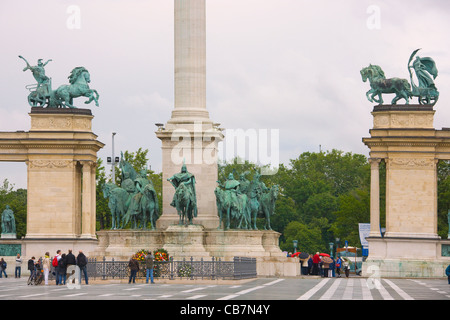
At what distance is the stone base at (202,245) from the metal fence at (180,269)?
20.2 feet

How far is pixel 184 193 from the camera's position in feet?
205

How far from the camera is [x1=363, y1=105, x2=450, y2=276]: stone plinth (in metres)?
86.1

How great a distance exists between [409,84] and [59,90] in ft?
94.8

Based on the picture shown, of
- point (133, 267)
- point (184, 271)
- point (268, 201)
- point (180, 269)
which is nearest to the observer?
point (133, 267)

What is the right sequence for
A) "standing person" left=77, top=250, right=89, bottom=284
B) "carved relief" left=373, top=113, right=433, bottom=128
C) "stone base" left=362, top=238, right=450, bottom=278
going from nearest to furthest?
"standing person" left=77, top=250, right=89, bottom=284 → "stone base" left=362, top=238, right=450, bottom=278 → "carved relief" left=373, top=113, right=433, bottom=128

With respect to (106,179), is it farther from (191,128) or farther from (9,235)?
(191,128)

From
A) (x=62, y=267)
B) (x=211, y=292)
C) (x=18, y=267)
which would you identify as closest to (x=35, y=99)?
(x=18, y=267)

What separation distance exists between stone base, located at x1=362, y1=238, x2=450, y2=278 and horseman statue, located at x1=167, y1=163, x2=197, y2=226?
74.2 ft

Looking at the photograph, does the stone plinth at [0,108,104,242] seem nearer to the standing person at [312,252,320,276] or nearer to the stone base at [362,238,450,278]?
the stone base at [362,238,450,278]

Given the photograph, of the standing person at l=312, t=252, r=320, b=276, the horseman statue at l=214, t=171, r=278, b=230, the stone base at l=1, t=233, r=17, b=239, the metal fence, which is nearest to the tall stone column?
the horseman statue at l=214, t=171, r=278, b=230
